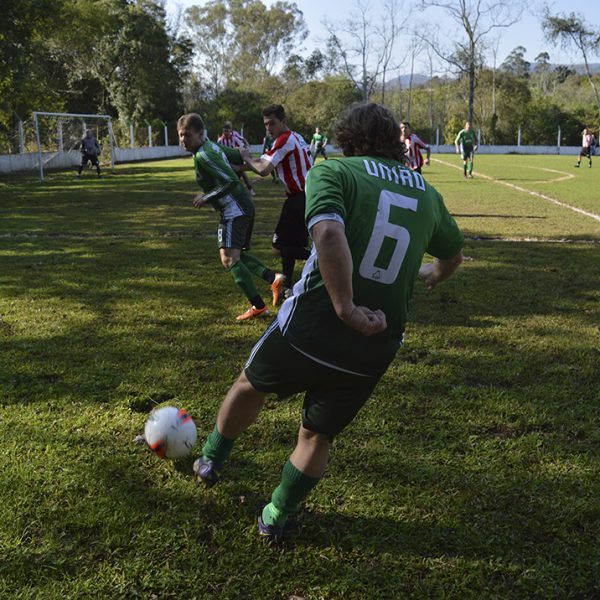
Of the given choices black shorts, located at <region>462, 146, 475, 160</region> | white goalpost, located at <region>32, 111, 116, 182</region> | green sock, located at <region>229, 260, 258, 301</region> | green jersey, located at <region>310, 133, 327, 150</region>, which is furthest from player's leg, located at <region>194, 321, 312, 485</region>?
green jersey, located at <region>310, 133, 327, 150</region>

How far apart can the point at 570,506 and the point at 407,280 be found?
1.43 meters

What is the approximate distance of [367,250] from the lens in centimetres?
216

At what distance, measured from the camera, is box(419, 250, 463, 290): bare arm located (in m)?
2.54

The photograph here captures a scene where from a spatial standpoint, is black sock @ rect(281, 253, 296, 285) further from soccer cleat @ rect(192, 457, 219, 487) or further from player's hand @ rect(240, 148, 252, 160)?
soccer cleat @ rect(192, 457, 219, 487)

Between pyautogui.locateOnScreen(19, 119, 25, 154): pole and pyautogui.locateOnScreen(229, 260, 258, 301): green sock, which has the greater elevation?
pyautogui.locateOnScreen(19, 119, 25, 154): pole

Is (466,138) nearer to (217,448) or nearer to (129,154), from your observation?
(217,448)

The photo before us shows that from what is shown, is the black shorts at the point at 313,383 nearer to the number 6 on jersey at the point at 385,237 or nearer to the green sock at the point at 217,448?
the number 6 on jersey at the point at 385,237

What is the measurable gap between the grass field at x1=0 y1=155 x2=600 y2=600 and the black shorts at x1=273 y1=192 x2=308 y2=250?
0.80m

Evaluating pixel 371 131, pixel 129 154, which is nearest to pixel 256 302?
pixel 371 131

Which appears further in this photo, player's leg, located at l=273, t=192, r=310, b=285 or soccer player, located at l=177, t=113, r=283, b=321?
player's leg, located at l=273, t=192, r=310, b=285

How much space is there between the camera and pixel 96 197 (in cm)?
1565

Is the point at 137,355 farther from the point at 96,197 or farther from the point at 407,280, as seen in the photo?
the point at 96,197

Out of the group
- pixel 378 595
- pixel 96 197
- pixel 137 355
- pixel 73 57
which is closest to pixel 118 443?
pixel 137 355

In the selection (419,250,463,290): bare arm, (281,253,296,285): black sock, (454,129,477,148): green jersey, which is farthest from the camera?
(454,129,477,148): green jersey
